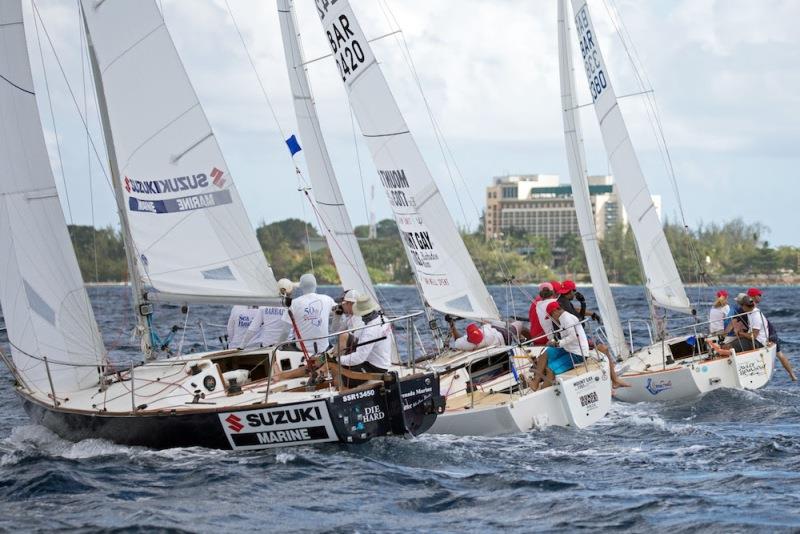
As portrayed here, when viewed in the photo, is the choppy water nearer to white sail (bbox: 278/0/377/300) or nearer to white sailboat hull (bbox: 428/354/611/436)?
white sailboat hull (bbox: 428/354/611/436)

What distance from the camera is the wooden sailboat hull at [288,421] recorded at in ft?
34.6

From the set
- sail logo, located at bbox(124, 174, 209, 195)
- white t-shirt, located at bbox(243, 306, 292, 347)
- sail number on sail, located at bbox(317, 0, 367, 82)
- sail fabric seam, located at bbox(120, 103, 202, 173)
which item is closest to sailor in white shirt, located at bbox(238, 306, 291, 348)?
white t-shirt, located at bbox(243, 306, 292, 347)

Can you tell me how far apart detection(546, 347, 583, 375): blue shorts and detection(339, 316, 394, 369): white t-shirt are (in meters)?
2.04

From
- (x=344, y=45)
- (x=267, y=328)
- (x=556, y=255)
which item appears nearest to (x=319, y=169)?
(x=344, y=45)

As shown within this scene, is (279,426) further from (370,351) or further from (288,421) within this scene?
(370,351)

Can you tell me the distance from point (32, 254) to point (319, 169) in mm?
6351

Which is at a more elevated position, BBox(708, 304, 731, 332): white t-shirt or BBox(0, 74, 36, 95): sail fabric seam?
BBox(0, 74, 36, 95): sail fabric seam

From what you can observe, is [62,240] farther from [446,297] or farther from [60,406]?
[446,297]

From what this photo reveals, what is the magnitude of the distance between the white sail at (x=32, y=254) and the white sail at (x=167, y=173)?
710 mm

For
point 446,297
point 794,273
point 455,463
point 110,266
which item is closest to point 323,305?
point 455,463

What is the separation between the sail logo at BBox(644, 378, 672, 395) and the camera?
624 inches

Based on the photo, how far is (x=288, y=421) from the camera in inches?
417

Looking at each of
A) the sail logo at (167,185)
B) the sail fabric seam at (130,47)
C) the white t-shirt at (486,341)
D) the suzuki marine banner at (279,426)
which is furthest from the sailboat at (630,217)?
the sail fabric seam at (130,47)

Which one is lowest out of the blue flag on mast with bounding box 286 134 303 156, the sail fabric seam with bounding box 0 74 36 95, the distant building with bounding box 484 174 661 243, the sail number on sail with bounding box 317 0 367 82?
the blue flag on mast with bounding box 286 134 303 156
